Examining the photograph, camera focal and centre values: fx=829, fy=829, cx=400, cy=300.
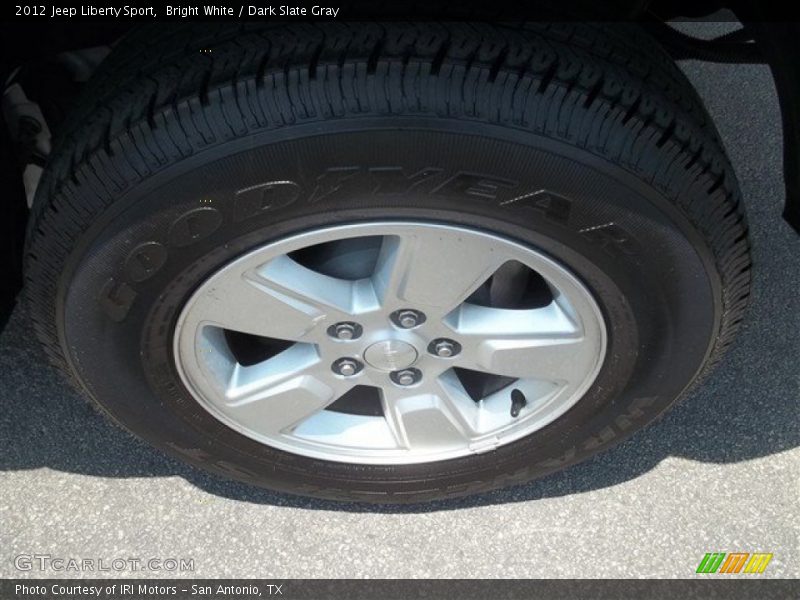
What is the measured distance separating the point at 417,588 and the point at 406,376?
0.49 metres

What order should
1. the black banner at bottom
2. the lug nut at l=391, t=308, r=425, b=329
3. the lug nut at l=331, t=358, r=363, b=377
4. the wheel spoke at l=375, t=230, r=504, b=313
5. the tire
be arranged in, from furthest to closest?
the black banner at bottom
the lug nut at l=331, t=358, r=363, b=377
the lug nut at l=391, t=308, r=425, b=329
the wheel spoke at l=375, t=230, r=504, b=313
the tire

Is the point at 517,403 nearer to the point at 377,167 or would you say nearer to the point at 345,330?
the point at 345,330

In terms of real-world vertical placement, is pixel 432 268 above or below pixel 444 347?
above

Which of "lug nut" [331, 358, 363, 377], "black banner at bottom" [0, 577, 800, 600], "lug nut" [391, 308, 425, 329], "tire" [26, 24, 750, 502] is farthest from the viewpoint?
"black banner at bottom" [0, 577, 800, 600]

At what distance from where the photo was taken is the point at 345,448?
5.82 ft

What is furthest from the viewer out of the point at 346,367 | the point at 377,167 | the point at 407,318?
the point at 346,367

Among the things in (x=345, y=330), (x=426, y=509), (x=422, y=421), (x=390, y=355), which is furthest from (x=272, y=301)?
(x=426, y=509)

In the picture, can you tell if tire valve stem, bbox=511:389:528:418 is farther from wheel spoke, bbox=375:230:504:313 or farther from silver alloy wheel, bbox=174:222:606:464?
wheel spoke, bbox=375:230:504:313

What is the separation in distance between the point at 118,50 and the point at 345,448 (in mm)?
906
